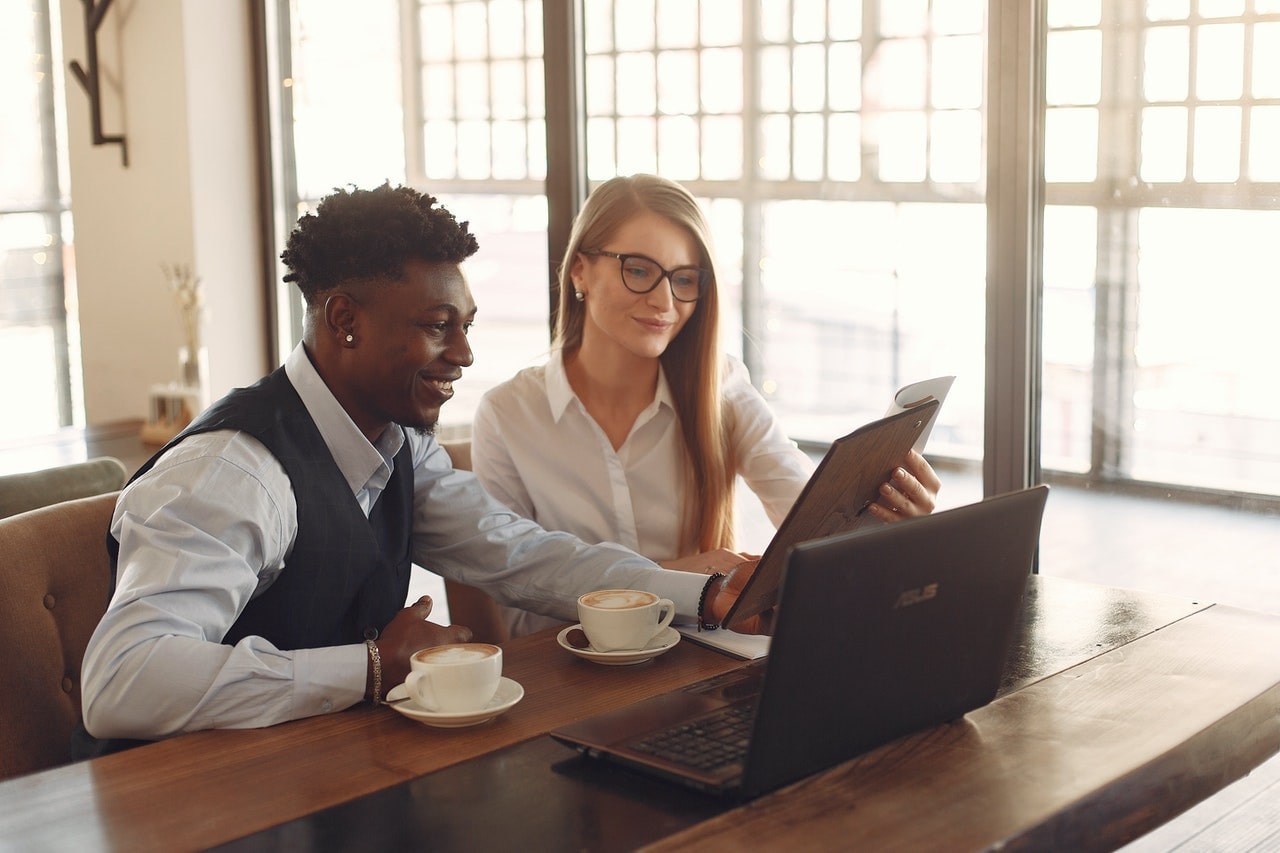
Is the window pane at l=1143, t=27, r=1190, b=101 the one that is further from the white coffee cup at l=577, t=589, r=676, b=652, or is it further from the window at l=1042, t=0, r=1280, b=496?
the white coffee cup at l=577, t=589, r=676, b=652

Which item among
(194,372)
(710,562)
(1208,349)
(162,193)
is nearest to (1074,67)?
(1208,349)

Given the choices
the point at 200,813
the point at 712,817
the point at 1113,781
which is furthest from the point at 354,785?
the point at 1113,781

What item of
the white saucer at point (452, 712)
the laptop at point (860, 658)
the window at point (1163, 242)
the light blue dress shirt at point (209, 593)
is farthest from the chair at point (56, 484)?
the window at point (1163, 242)

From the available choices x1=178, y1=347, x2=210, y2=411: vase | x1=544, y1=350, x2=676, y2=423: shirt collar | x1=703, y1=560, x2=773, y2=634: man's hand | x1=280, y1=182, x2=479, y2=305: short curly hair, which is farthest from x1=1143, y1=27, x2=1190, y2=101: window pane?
x1=178, y1=347, x2=210, y2=411: vase

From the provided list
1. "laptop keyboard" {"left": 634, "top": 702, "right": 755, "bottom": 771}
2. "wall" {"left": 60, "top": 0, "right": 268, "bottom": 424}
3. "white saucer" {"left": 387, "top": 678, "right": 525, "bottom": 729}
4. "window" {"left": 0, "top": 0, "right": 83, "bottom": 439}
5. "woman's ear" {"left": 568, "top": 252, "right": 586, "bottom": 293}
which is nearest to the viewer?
"laptop keyboard" {"left": 634, "top": 702, "right": 755, "bottom": 771}

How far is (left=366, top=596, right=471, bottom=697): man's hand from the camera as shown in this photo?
4.68 feet

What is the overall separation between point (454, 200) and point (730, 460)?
167 centimetres

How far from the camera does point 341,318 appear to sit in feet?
5.32

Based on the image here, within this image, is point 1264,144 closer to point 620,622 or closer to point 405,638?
point 620,622

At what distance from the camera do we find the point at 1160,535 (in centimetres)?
255

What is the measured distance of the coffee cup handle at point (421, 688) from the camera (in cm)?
134

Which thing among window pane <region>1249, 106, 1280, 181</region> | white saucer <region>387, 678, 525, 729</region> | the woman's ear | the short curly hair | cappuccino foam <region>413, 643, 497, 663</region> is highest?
window pane <region>1249, 106, 1280, 181</region>

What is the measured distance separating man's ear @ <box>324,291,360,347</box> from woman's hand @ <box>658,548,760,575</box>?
0.60 m

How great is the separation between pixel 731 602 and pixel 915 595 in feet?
1.81
